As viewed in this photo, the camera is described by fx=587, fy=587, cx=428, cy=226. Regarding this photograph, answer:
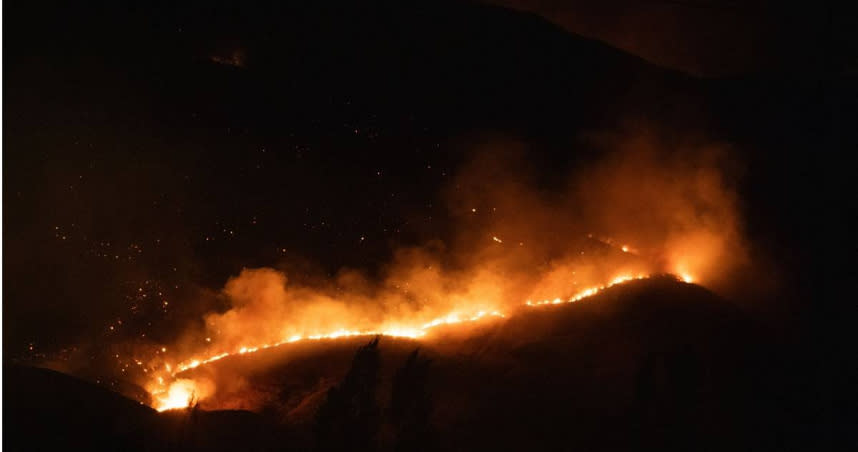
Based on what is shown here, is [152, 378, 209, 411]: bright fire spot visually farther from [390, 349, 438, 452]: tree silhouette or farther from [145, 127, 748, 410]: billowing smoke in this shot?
[390, 349, 438, 452]: tree silhouette

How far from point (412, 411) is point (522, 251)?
33.3 feet

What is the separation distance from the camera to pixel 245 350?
502 inches

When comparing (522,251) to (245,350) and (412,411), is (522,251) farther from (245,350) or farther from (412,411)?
(412,411)

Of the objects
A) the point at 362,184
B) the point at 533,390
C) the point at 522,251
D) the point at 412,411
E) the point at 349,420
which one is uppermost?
the point at 362,184

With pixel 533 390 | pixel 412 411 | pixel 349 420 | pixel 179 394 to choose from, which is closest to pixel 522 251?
pixel 533 390

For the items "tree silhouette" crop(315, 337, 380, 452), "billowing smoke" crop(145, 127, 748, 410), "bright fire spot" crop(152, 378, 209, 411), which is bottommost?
"tree silhouette" crop(315, 337, 380, 452)

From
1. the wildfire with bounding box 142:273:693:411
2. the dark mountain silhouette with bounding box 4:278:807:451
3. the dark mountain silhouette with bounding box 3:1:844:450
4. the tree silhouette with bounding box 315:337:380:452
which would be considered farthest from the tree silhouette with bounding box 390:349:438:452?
the wildfire with bounding box 142:273:693:411

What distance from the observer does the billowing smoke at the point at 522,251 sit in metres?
14.1

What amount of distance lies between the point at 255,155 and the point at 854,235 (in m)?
18.9

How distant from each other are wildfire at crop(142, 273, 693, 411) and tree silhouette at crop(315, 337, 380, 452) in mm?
3211

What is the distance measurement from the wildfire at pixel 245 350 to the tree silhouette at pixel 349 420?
321 centimetres

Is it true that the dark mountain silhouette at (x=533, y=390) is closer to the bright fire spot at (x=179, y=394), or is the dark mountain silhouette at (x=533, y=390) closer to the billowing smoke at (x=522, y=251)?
the bright fire spot at (x=179, y=394)

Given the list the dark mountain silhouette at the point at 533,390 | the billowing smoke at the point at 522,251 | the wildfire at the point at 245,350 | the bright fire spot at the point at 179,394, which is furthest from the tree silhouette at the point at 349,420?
the billowing smoke at the point at 522,251

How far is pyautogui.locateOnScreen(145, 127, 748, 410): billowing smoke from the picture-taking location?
46.4 ft
